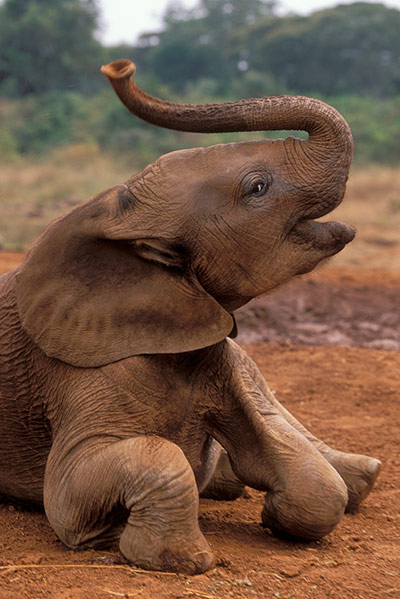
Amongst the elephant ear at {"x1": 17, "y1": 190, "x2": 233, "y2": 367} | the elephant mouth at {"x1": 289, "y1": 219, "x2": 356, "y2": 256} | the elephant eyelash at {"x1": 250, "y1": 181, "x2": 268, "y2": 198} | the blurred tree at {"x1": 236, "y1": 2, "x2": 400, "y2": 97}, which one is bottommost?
the elephant ear at {"x1": 17, "y1": 190, "x2": 233, "y2": 367}

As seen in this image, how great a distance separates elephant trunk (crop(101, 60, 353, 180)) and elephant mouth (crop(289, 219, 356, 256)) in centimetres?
22

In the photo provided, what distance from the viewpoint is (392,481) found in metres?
5.04

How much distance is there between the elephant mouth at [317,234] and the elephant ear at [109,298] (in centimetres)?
44

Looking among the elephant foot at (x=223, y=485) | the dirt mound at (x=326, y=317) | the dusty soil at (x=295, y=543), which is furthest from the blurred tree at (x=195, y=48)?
the elephant foot at (x=223, y=485)

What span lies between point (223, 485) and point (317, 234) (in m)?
1.67

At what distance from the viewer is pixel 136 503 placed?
11.5 ft

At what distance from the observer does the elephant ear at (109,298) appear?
370cm

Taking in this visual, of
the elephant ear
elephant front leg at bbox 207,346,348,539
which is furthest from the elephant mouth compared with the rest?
elephant front leg at bbox 207,346,348,539

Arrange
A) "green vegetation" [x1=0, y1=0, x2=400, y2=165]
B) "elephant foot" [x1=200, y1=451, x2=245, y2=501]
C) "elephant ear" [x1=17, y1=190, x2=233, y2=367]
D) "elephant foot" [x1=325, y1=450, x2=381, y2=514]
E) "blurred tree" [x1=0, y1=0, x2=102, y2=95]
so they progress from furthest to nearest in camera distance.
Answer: "blurred tree" [x1=0, y1=0, x2=102, y2=95] → "green vegetation" [x1=0, y1=0, x2=400, y2=165] → "elephant foot" [x1=200, y1=451, x2=245, y2=501] → "elephant foot" [x1=325, y1=450, x2=381, y2=514] → "elephant ear" [x1=17, y1=190, x2=233, y2=367]

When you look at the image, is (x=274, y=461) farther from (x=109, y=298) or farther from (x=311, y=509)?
(x=109, y=298)

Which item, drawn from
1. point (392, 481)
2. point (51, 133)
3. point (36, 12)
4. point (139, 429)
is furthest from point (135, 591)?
point (36, 12)

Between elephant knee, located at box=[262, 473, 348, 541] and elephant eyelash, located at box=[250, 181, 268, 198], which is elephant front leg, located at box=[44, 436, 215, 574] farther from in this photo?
elephant eyelash, located at box=[250, 181, 268, 198]

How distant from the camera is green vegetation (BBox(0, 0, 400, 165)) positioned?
27016 mm

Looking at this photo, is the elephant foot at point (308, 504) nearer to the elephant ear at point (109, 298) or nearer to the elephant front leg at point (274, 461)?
the elephant front leg at point (274, 461)
